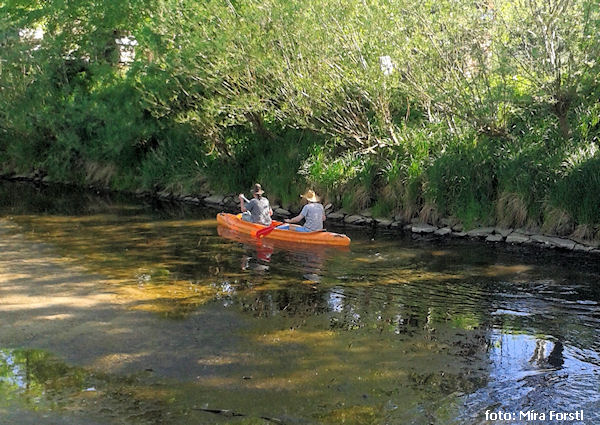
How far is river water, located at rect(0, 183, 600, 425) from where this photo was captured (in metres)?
6.84

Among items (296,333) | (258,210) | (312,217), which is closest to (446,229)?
(312,217)

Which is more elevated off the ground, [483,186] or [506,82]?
[506,82]

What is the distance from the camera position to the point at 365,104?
59.7ft

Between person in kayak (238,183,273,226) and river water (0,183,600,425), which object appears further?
person in kayak (238,183,273,226)

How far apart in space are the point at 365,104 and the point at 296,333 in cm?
1015

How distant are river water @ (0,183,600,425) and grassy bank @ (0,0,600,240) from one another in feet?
5.59

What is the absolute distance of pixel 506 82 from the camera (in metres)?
15.2

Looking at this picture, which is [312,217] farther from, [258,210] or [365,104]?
[365,104]

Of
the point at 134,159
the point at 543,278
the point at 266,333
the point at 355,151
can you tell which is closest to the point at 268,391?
the point at 266,333

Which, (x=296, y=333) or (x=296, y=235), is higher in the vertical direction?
(x=296, y=235)

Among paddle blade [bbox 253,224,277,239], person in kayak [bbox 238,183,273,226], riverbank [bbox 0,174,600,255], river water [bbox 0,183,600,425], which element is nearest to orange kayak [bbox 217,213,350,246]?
paddle blade [bbox 253,224,277,239]

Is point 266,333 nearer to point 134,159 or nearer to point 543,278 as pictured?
point 543,278

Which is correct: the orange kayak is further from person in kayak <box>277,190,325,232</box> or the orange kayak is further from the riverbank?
the riverbank

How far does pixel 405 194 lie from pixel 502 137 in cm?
246
